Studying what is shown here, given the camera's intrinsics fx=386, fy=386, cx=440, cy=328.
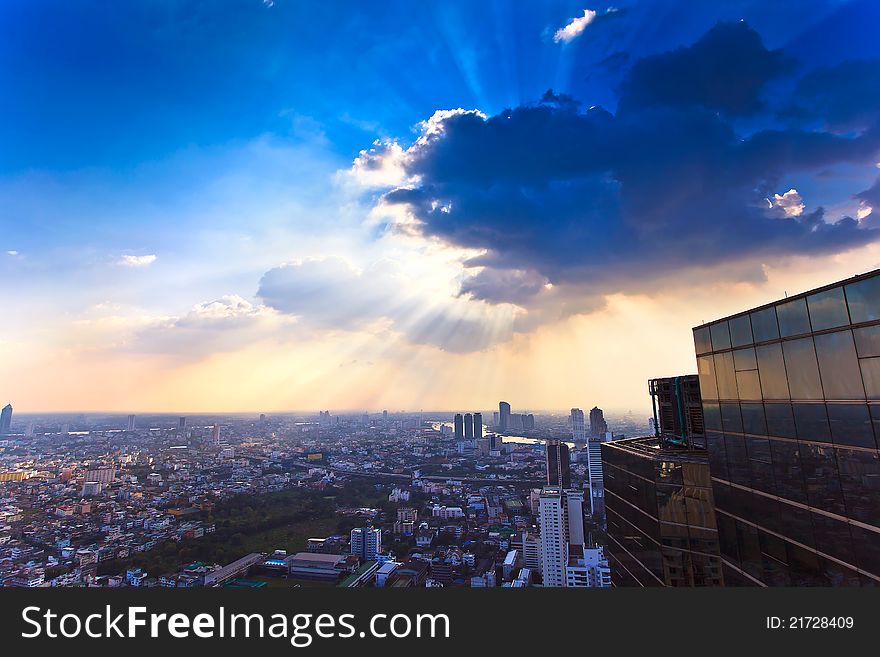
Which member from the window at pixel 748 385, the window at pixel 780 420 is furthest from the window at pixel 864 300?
the window at pixel 748 385

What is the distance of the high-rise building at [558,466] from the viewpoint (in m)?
42.9

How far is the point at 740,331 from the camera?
6.08 metres

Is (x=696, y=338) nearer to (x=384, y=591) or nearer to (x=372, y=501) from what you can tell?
(x=384, y=591)

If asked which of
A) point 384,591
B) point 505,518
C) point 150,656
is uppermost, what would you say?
point 384,591

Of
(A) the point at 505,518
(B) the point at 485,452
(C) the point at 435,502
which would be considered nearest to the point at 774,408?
(A) the point at 505,518

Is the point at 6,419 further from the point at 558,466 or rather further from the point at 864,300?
the point at 864,300

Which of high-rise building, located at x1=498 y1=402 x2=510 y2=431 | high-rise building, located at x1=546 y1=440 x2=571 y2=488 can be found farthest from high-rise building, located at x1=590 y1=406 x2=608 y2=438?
high-rise building, located at x1=498 y1=402 x2=510 y2=431

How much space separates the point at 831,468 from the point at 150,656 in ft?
23.3

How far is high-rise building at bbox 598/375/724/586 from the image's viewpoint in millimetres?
7230

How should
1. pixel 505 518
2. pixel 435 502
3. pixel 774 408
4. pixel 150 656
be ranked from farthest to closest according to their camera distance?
pixel 435 502
pixel 505 518
pixel 774 408
pixel 150 656

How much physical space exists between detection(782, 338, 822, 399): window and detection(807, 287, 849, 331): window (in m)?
0.27

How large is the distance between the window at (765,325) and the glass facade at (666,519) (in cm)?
302

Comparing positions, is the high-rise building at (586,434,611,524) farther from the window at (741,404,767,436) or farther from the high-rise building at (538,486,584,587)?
the window at (741,404,767,436)

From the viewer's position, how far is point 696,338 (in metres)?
7.28
